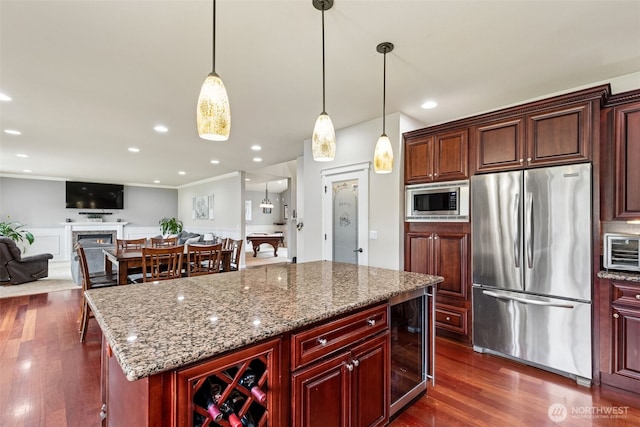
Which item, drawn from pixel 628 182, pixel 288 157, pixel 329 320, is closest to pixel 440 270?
pixel 628 182

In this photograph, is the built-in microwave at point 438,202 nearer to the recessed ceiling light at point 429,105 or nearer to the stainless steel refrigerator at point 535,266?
the stainless steel refrigerator at point 535,266

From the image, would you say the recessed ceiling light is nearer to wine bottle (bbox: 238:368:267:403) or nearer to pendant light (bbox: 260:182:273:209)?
wine bottle (bbox: 238:368:267:403)

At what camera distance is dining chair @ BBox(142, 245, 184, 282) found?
2947 mm

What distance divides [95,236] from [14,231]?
183 centimetres

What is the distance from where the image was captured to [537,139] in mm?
2656

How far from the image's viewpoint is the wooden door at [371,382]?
155cm

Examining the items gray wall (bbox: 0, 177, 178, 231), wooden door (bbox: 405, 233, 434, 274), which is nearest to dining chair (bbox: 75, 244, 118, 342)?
wooden door (bbox: 405, 233, 434, 274)

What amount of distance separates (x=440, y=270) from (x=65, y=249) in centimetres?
1056

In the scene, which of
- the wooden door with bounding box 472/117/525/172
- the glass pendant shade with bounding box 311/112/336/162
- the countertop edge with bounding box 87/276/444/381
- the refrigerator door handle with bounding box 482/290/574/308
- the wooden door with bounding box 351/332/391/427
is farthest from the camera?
the wooden door with bounding box 472/117/525/172

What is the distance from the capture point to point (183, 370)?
953 millimetres

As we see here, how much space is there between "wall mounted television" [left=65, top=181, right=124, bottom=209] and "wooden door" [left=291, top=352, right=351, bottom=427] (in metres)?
10.8

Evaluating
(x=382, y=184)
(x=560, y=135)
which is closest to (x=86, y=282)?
(x=382, y=184)

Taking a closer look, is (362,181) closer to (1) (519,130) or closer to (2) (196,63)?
(1) (519,130)

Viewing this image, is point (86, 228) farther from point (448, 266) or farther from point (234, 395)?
point (234, 395)
